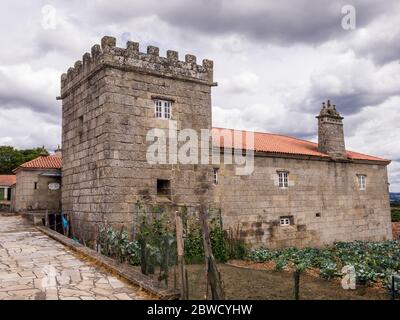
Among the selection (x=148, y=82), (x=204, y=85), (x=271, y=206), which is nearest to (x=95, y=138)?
(x=148, y=82)

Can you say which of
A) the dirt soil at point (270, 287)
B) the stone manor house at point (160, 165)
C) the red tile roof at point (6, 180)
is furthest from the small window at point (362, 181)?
the red tile roof at point (6, 180)

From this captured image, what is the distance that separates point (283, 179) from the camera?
16.9 meters

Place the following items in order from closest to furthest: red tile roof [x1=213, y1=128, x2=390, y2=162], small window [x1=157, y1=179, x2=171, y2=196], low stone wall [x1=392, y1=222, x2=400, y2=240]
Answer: small window [x1=157, y1=179, x2=171, y2=196] < red tile roof [x1=213, y1=128, x2=390, y2=162] < low stone wall [x1=392, y1=222, x2=400, y2=240]

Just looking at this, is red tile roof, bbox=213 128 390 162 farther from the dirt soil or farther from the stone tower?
the dirt soil

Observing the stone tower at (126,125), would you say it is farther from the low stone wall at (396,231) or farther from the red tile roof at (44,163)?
the low stone wall at (396,231)

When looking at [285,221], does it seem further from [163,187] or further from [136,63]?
[136,63]

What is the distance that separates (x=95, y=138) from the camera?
11.6 m

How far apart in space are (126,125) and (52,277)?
17.9 ft

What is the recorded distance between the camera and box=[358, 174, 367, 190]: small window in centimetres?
2028

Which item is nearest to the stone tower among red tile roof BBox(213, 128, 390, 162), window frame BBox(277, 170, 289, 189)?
red tile roof BBox(213, 128, 390, 162)

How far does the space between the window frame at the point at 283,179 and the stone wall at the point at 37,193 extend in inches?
388

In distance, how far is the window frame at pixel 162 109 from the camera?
12.0 meters

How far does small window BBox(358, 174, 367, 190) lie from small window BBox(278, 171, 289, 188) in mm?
5698

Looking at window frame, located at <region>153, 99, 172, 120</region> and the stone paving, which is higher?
window frame, located at <region>153, 99, 172, 120</region>
